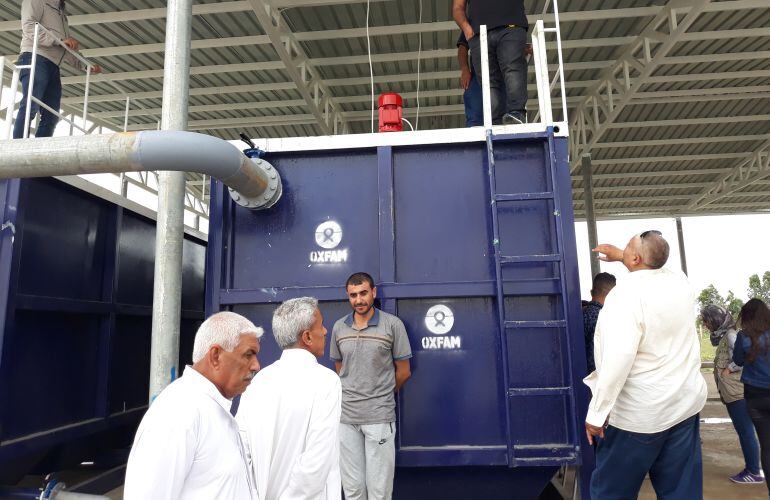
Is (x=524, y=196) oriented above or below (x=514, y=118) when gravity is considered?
below

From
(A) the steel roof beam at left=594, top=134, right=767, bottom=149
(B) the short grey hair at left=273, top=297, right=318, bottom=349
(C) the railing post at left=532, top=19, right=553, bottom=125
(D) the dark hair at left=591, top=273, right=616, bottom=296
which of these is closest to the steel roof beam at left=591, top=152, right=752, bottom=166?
(A) the steel roof beam at left=594, top=134, right=767, bottom=149

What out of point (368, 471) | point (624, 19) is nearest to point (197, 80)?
point (624, 19)

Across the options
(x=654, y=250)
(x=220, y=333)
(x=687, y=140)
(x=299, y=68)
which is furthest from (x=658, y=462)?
(x=687, y=140)

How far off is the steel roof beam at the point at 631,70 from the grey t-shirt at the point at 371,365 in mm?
8657

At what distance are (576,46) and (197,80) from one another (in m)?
7.80

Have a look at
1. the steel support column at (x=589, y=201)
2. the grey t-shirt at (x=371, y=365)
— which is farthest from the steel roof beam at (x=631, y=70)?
the grey t-shirt at (x=371, y=365)

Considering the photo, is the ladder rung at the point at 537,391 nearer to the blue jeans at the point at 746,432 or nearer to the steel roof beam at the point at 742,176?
the blue jeans at the point at 746,432

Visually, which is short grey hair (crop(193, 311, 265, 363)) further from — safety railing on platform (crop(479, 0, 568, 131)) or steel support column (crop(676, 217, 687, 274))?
steel support column (crop(676, 217, 687, 274))

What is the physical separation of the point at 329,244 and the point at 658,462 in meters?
2.45

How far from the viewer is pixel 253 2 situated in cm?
838

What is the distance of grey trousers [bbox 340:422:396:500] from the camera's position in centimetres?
326

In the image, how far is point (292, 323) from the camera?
2.34m

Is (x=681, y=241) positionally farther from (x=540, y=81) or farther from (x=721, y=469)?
(x=540, y=81)

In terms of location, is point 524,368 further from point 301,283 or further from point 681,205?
point 681,205
